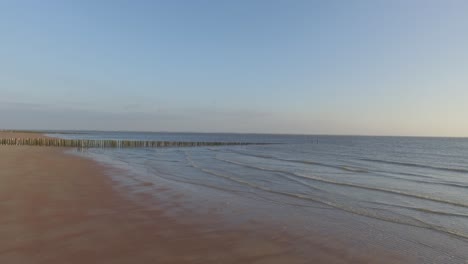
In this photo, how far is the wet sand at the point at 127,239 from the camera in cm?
510

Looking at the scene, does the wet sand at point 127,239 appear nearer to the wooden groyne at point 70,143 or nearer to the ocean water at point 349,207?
the ocean water at point 349,207

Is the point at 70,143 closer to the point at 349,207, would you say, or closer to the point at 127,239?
the point at 349,207

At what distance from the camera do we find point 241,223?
764 centimetres

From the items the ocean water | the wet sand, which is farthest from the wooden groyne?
the wet sand

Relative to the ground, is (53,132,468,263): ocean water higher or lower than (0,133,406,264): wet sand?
lower

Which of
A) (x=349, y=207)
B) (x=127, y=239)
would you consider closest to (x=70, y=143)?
(x=349, y=207)

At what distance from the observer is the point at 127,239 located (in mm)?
5910

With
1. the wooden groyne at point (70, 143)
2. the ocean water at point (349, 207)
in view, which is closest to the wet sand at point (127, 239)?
the ocean water at point (349, 207)

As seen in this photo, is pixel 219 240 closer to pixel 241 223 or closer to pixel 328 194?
pixel 241 223

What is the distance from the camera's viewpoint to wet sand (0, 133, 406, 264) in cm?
510

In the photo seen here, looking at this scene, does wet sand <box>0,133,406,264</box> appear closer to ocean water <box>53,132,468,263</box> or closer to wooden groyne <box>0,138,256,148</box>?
ocean water <box>53,132,468,263</box>

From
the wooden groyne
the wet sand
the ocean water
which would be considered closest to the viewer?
the wet sand

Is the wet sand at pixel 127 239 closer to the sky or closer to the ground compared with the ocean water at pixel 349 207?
closer to the sky

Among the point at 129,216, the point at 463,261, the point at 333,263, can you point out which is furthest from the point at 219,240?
the point at 463,261
